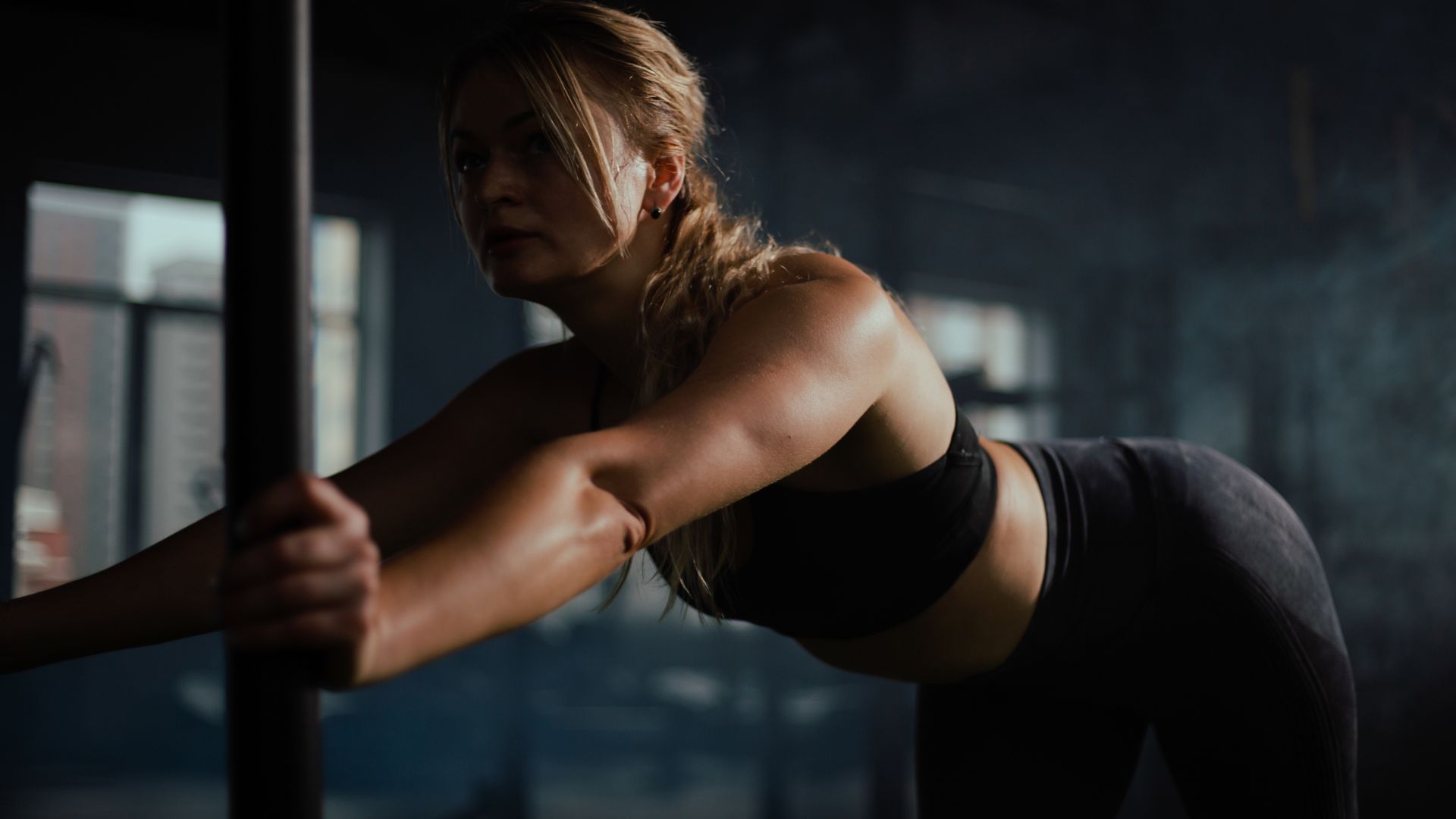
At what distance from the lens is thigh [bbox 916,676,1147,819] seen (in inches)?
42.1

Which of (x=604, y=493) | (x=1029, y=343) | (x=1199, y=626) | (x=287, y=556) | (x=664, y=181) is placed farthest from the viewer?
(x=1029, y=343)

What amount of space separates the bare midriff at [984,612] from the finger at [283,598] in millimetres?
591

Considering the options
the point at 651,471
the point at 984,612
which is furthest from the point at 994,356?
the point at 651,471

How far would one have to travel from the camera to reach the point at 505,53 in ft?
2.57

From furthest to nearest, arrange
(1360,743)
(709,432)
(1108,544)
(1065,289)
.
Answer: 1. (1065,289)
2. (1360,743)
3. (1108,544)
4. (709,432)

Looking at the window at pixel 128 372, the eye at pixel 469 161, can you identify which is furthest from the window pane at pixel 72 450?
the eye at pixel 469 161

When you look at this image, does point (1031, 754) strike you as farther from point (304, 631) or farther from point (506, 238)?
point (304, 631)

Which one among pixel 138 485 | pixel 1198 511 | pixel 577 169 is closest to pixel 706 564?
pixel 577 169

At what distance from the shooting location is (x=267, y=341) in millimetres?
386

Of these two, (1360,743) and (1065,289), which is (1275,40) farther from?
(1360,743)

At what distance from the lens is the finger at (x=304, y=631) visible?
1.18ft

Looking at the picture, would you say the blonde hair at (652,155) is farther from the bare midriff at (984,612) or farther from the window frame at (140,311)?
the window frame at (140,311)

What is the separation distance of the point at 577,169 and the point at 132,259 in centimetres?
326

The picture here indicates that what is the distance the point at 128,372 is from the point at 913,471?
338 centimetres
